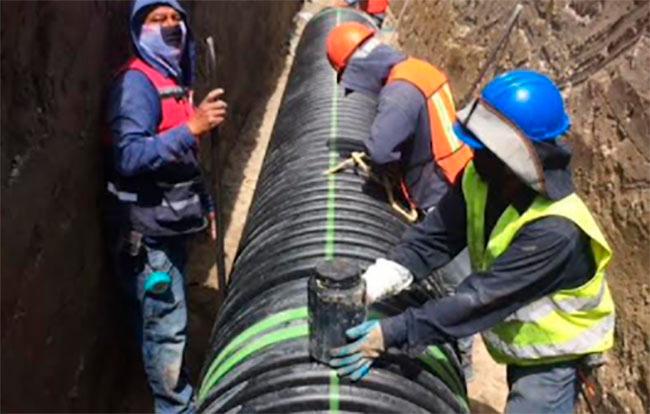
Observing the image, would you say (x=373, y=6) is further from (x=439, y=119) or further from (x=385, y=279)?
(x=385, y=279)

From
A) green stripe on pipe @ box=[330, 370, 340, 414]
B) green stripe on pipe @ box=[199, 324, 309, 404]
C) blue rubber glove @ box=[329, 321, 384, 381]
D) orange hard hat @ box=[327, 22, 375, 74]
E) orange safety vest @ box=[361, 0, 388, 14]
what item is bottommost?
green stripe on pipe @ box=[330, 370, 340, 414]

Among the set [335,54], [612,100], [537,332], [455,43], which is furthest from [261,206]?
[455,43]

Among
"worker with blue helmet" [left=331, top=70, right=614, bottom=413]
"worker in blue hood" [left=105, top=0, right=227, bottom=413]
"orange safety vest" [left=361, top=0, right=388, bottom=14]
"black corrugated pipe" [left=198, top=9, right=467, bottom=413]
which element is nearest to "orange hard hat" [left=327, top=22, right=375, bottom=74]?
"black corrugated pipe" [left=198, top=9, right=467, bottom=413]

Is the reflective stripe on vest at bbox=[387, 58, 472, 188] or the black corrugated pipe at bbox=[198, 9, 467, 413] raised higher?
the reflective stripe on vest at bbox=[387, 58, 472, 188]

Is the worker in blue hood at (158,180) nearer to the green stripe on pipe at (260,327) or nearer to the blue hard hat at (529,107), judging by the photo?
the green stripe on pipe at (260,327)

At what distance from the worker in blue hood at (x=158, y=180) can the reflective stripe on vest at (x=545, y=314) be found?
1600 mm

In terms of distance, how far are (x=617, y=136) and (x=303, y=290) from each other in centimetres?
252

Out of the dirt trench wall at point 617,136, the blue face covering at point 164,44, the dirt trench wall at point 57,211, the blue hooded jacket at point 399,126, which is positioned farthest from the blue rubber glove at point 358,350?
the dirt trench wall at point 617,136

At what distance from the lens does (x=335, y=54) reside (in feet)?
16.6

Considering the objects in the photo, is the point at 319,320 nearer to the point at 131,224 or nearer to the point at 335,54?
the point at 131,224

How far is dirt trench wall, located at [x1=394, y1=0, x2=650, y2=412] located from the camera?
4680mm

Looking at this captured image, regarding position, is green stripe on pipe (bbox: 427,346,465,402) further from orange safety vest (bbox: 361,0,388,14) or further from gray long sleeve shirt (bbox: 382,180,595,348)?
orange safety vest (bbox: 361,0,388,14)

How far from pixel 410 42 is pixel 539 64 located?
224 inches

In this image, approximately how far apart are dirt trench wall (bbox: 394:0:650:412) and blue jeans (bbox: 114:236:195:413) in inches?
97.9
